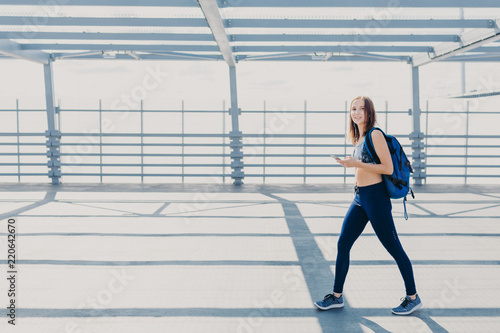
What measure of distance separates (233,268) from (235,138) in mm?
7421

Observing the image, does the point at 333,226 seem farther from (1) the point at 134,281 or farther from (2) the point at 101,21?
(2) the point at 101,21

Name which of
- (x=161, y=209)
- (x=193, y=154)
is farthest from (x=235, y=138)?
(x=161, y=209)

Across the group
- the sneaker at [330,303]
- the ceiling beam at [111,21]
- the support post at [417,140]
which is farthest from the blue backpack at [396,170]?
the support post at [417,140]

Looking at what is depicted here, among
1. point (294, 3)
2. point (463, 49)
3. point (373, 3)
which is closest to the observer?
point (373, 3)

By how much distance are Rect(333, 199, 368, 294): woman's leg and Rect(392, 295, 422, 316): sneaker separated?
442 mm

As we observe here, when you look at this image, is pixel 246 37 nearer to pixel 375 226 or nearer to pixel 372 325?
pixel 375 226

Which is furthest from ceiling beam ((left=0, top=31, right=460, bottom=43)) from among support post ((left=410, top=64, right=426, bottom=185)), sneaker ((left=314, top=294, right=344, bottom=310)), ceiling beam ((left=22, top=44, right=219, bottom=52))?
sneaker ((left=314, top=294, right=344, bottom=310))

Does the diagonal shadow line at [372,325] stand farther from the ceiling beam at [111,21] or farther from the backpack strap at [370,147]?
the ceiling beam at [111,21]

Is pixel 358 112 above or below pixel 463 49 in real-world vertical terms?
below

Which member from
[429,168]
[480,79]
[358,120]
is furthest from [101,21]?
[480,79]

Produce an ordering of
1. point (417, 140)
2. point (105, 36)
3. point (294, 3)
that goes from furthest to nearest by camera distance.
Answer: point (417, 140) < point (105, 36) < point (294, 3)

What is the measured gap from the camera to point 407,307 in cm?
346

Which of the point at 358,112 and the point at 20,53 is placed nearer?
the point at 358,112

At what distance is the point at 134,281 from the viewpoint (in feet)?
14.0
